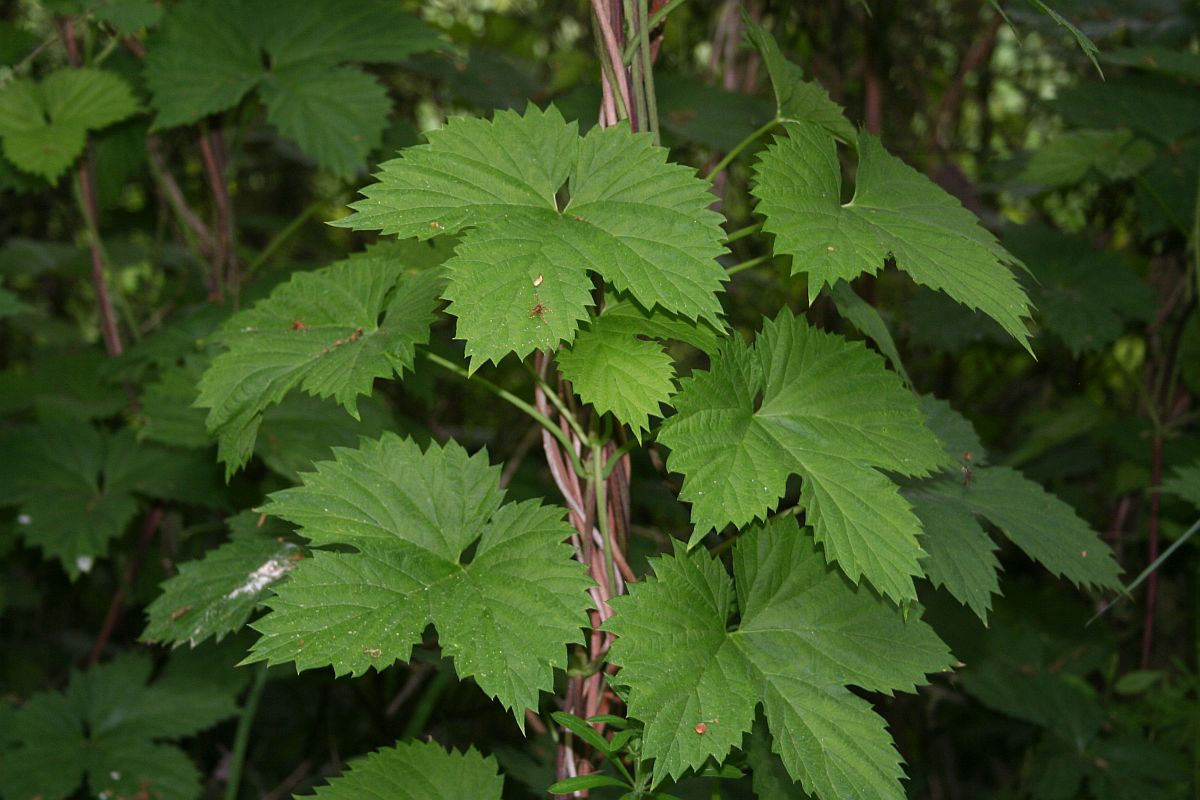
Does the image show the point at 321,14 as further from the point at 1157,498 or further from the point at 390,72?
the point at 1157,498

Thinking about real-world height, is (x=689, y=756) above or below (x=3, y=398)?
above

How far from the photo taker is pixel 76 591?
9.99 feet

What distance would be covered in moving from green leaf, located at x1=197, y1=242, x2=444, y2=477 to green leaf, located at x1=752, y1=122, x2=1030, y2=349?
0.36 metres

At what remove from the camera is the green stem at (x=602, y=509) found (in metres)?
1.07

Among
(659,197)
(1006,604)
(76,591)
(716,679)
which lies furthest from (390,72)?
(716,679)

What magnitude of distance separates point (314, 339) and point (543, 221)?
1.11ft

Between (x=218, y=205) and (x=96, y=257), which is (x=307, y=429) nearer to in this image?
(x=218, y=205)

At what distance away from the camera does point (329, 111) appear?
200 cm

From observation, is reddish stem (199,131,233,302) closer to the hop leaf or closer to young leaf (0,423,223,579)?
young leaf (0,423,223,579)

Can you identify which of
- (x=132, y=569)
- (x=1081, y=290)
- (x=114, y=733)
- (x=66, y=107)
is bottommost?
(x=114, y=733)

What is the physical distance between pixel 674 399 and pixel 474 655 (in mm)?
294

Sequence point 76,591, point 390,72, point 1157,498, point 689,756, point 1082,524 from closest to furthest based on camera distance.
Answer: point 689,756, point 1082,524, point 1157,498, point 76,591, point 390,72

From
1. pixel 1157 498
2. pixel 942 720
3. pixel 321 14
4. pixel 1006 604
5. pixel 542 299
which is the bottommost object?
pixel 942 720

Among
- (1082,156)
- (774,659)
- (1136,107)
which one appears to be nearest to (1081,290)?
(1082,156)
